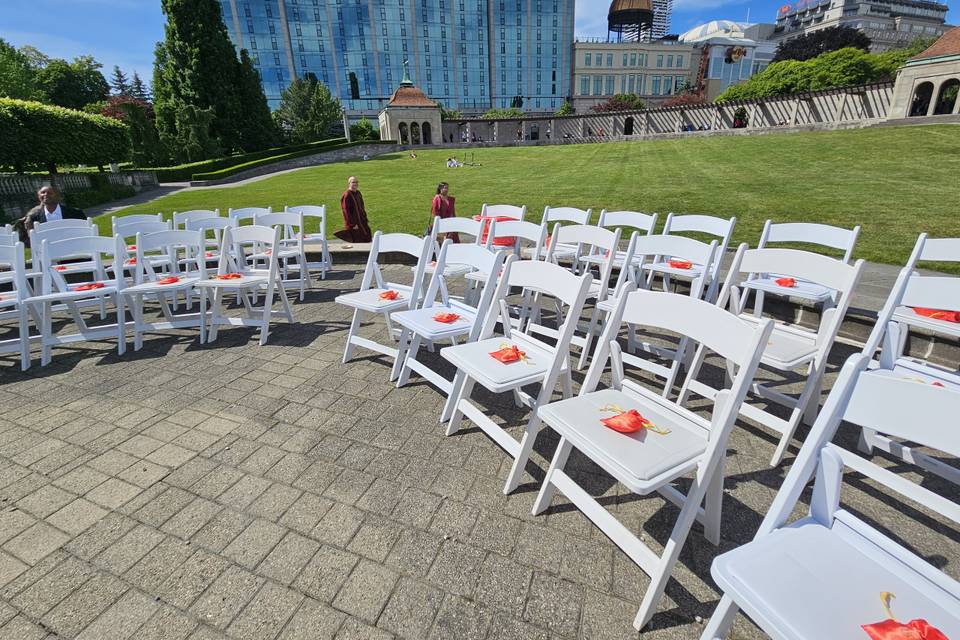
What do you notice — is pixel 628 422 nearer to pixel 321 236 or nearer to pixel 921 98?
pixel 321 236

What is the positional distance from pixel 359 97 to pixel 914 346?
79.7m

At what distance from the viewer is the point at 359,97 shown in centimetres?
7019

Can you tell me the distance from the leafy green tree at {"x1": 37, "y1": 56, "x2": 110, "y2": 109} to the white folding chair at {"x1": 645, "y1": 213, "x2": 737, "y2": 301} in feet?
236

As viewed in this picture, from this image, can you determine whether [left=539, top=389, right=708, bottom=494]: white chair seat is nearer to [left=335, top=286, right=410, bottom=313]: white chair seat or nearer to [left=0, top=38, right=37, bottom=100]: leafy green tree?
[left=335, top=286, right=410, bottom=313]: white chair seat

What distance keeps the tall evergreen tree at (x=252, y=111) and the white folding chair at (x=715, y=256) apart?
41468 mm

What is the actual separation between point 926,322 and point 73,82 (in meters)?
82.6

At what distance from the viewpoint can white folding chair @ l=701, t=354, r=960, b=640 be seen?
45.3 inches

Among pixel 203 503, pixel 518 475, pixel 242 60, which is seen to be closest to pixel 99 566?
pixel 203 503

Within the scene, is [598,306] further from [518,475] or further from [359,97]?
[359,97]

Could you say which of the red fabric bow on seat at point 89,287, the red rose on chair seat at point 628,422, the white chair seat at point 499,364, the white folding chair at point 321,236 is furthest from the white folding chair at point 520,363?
the white folding chair at point 321,236

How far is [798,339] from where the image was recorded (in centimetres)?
286

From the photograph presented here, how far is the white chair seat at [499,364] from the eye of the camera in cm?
238

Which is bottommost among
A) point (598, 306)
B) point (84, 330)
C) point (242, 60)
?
point (84, 330)

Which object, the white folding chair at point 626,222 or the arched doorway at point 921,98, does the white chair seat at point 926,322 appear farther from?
the arched doorway at point 921,98
